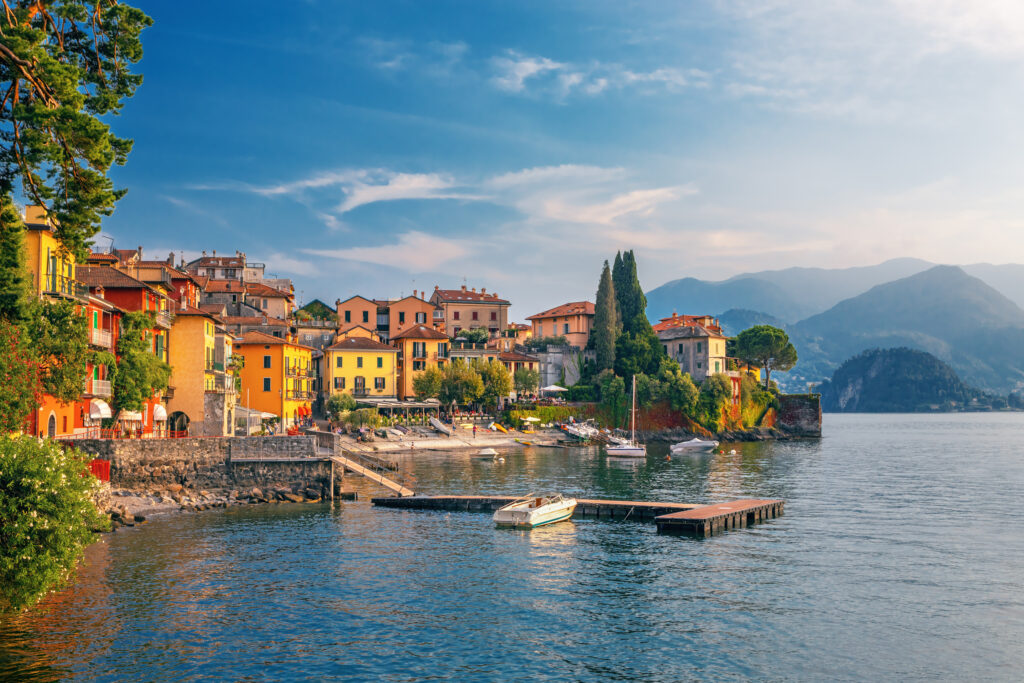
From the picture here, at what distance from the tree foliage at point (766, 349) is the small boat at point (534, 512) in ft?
307

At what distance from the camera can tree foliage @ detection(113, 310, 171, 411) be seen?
5150cm

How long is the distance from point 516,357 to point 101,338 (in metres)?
80.1

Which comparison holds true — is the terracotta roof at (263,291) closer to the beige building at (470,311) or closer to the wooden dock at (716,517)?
the beige building at (470,311)

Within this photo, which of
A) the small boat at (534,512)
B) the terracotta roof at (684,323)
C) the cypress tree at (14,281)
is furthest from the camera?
the terracotta roof at (684,323)

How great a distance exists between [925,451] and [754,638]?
317 feet

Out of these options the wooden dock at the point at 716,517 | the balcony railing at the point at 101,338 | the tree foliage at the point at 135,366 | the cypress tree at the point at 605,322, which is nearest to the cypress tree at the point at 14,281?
the balcony railing at the point at 101,338

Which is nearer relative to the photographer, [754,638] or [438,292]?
[754,638]

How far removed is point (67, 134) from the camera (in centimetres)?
2159

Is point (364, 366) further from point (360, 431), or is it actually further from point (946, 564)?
point (946, 564)

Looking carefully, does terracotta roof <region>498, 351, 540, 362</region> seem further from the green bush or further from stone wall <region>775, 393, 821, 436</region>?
the green bush

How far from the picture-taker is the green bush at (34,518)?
909 inches

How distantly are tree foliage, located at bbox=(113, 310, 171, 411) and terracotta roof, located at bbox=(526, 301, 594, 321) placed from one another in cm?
8557

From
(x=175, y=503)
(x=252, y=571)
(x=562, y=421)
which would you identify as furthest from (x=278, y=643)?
(x=562, y=421)

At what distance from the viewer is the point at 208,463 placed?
51312 millimetres
